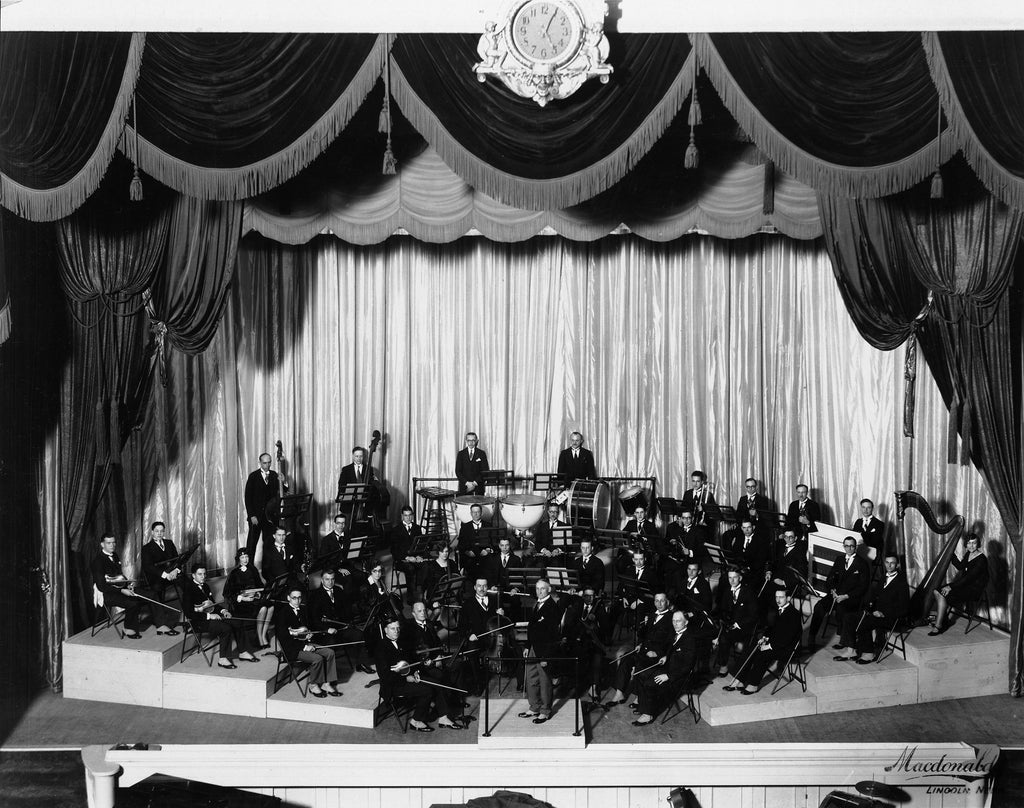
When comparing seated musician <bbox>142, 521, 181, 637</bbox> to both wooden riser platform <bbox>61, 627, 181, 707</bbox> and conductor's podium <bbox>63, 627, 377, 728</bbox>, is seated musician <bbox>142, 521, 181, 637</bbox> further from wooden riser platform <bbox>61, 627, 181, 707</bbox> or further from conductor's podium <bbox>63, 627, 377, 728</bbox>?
wooden riser platform <bbox>61, 627, 181, 707</bbox>

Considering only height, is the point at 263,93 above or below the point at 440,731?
above

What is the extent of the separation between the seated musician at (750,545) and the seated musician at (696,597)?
884 millimetres

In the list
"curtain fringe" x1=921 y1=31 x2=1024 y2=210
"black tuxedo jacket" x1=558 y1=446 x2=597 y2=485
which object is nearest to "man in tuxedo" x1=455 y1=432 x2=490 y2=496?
"black tuxedo jacket" x1=558 y1=446 x2=597 y2=485

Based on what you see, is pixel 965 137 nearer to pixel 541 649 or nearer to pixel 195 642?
pixel 541 649

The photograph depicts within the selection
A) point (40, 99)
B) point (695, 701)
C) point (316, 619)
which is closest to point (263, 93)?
point (40, 99)

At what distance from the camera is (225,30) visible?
29.6 feet

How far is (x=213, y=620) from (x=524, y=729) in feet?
10.8

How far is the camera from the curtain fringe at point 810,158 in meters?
8.98

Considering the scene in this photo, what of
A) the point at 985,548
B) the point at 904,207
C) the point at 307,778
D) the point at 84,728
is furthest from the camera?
the point at 985,548

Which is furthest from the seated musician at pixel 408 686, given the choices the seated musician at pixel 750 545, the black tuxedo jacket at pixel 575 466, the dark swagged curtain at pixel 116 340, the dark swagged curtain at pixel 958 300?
the dark swagged curtain at pixel 958 300

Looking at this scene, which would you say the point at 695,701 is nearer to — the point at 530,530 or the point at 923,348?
the point at 530,530

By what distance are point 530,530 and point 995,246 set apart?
586cm

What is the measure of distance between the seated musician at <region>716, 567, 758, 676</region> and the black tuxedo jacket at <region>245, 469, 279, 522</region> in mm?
5410

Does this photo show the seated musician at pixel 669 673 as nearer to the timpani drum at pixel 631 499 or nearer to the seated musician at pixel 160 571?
the timpani drum at pixel 631 499
